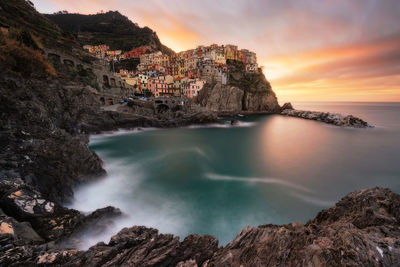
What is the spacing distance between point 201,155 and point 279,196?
33.0 ft

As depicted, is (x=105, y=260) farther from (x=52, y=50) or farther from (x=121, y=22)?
(x=121, y=22)

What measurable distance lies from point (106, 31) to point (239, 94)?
10506 cm

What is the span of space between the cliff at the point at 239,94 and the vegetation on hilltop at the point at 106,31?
183 feet

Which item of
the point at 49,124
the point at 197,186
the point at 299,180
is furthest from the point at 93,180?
the point at 299,180

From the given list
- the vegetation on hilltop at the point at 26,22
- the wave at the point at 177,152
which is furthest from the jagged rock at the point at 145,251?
the vegetation on hilltop at the point at 26,22

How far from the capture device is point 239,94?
198 feet

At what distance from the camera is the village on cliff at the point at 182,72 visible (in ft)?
171

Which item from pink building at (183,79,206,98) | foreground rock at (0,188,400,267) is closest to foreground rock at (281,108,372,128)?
pink building at (183,79,206,98)

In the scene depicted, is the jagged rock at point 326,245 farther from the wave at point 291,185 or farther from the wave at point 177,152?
the wave at point 177,152

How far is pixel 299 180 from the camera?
12.9 meters

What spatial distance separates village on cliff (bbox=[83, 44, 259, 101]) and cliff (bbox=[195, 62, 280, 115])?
272 centimetres

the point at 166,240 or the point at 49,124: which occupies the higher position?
the point at 49,124

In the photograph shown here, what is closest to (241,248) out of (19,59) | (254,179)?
(254,179)

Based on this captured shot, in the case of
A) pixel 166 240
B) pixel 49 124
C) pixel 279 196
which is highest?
pixel 49 124
